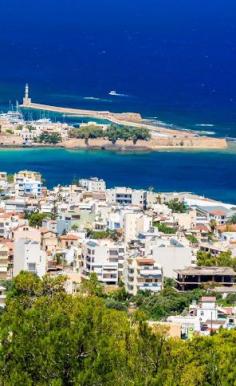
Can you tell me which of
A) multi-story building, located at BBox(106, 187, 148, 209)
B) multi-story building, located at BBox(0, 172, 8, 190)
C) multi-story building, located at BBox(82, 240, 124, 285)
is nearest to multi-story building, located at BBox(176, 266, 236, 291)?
multi-story building, located at BBox(82, 240, 124, 285)

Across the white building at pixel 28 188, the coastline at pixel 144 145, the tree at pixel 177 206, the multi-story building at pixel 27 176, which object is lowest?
the tree at pixel 177 206

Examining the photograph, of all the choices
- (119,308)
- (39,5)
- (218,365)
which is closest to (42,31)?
(39,5)

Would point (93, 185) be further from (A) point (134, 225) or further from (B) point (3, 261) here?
(B) point (3, 261)

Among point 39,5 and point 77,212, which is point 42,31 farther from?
point 77,212

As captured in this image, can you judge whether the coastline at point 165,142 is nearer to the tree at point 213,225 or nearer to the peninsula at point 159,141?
the peninsula at point 159,141

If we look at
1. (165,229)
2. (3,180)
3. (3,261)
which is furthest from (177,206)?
(3,261)

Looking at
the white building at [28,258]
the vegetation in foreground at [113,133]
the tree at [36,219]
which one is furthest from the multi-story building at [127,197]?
the vegetation in foreground at [113,133]
